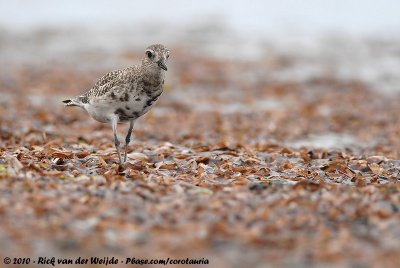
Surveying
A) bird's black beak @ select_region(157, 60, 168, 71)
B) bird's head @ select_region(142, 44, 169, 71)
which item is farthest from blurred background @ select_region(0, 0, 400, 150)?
bird's black beak @ select_region(157, 60, 168, 71)

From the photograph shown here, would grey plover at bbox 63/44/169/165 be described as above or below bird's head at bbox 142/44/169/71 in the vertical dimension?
below

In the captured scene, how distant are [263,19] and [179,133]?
23565mm

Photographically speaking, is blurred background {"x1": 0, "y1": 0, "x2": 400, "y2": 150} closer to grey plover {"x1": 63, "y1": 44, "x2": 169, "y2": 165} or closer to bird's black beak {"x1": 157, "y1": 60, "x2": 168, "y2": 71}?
grey plover {"x1": 63, "y1": 44, "x2": 169, "y2": 165}

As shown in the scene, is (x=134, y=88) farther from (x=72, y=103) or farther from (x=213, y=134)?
(x=213, y=134)

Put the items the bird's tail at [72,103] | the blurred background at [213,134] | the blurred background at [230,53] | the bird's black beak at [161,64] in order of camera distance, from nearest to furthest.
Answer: the blurred background at [213,134], the bird's black beak at [161,64], the bird's tail at [72,103], the blurred background at [230,53]

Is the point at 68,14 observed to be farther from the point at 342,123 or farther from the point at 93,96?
the point at 93,96

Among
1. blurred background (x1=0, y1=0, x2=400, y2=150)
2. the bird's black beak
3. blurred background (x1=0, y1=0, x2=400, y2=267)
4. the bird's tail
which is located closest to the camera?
blurred background (x1=0, y1=0, x2=400, y2=267)

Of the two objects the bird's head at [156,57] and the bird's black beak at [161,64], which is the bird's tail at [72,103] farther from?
the bird's black beak at [161,64]

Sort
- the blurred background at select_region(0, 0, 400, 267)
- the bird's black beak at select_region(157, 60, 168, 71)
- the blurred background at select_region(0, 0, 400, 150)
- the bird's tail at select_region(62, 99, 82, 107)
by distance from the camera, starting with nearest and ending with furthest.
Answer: the blurred background at select_region(0, 0, 400, 267) < the bird's black beak at select_region(157, 60, 168, 71) < the bird's tail at select_region(62, 99, 82, 107) < the blurred background at select_region(0, 0, 400, 150)

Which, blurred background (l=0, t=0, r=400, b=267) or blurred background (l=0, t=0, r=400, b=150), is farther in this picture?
blurred background (l=0, t=0, r=400, b=150)

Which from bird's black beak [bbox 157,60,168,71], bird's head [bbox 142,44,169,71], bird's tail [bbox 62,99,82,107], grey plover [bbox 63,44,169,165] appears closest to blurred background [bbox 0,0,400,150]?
bird's tail [bbox 62,99,82,107]

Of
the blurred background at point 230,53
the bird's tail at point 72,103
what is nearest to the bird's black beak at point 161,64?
the bird's tail at point 72,103

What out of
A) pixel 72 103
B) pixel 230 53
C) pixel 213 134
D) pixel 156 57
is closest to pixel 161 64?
pixel 156 57

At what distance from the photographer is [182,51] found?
29.3m
